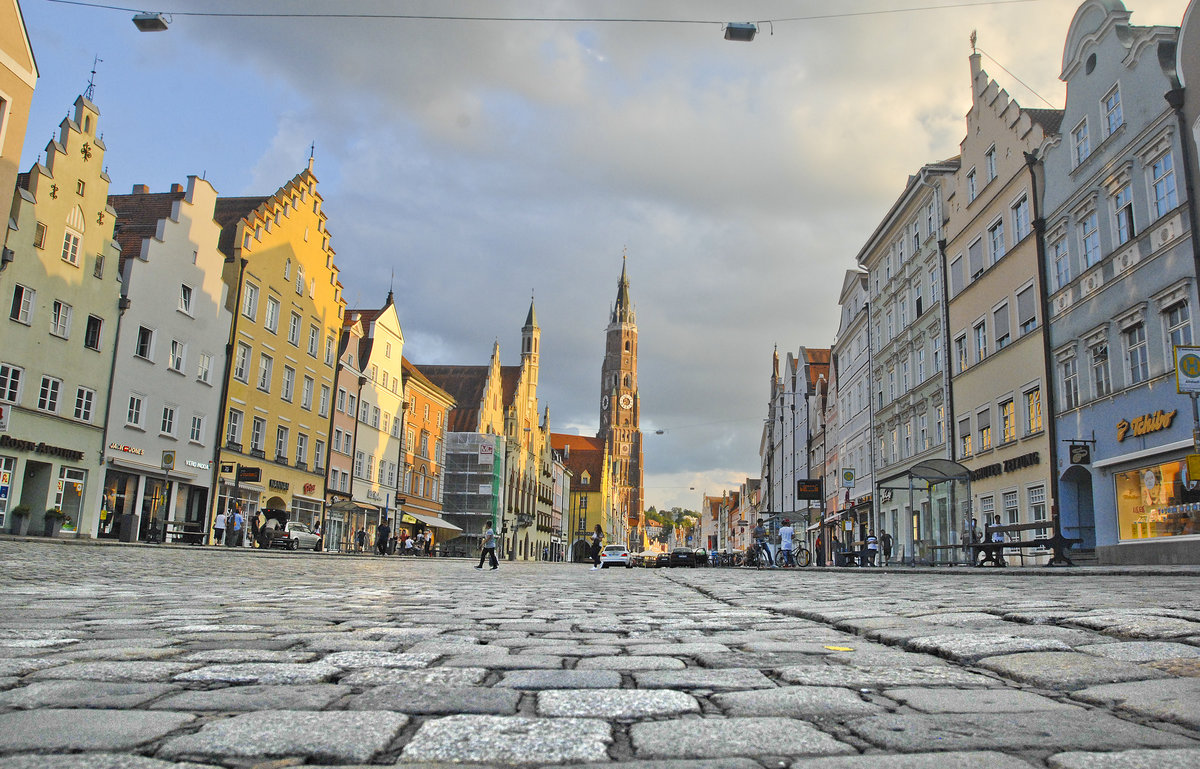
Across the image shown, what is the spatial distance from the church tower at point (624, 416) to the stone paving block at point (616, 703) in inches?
6033

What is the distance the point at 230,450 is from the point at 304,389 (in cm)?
746

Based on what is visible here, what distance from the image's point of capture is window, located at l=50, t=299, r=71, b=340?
30562 mm

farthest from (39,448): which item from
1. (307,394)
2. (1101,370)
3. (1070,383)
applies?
(1101,370)

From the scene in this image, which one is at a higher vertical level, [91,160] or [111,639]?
[91,160]

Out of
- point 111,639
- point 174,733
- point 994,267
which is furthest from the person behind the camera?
point 994,267

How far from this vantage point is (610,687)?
137 inches

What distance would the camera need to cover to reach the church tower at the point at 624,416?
160000mm

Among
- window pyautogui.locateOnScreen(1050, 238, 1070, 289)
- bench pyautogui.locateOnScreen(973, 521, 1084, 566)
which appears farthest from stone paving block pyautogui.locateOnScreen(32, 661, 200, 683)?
window pyautogui.locateOnScreen(1050, 238, 1070, 289)

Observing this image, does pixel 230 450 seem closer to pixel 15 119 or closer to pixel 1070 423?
pixel 15 119

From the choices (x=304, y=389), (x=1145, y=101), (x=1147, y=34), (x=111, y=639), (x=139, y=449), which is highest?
(x=1147, y=34)

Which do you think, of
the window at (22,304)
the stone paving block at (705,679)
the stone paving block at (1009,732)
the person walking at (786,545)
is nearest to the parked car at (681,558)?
the person walking at (786,545)

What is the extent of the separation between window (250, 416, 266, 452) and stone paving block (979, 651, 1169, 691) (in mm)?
41344

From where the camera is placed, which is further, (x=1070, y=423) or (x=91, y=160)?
(x=91, y=160)

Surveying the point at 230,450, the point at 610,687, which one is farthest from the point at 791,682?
the point at 230,450
